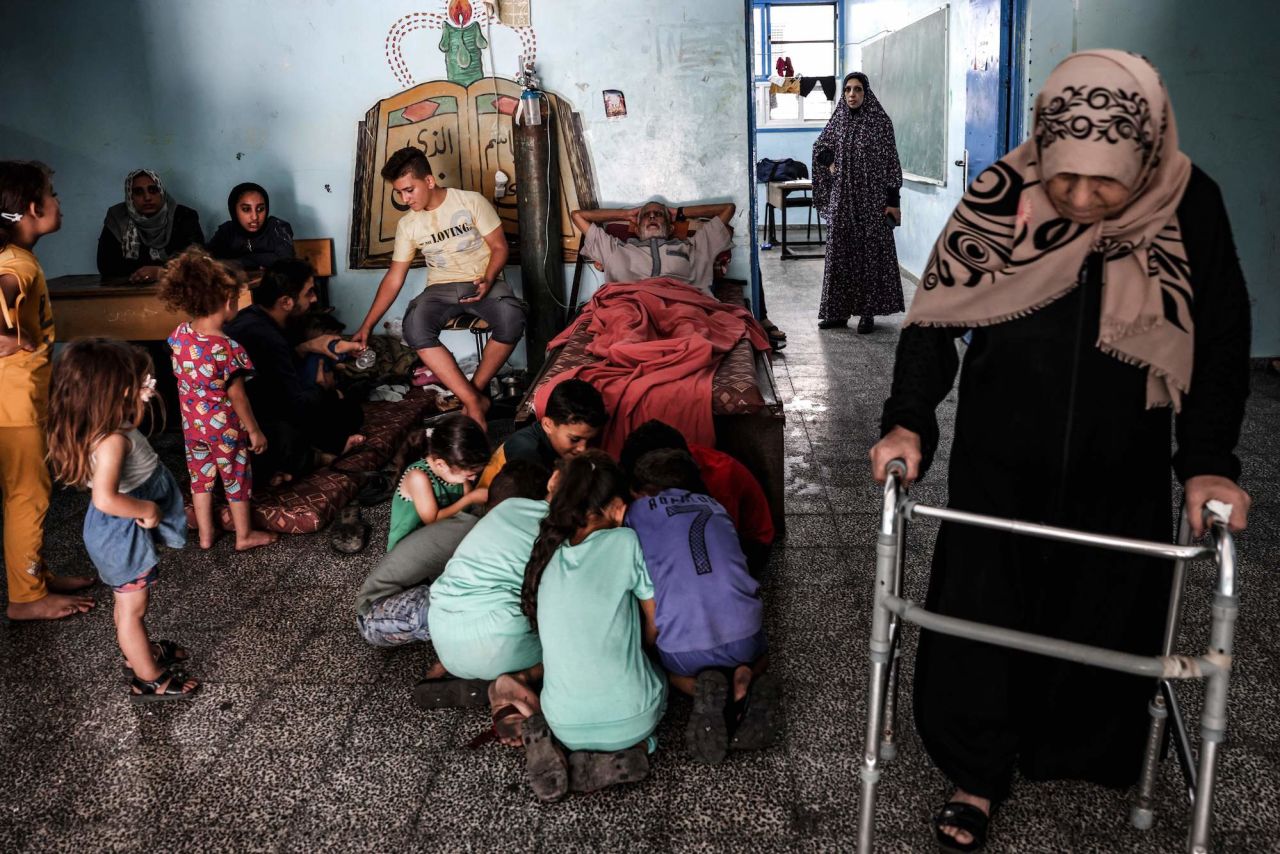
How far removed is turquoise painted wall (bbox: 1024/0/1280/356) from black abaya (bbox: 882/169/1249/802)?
410cm

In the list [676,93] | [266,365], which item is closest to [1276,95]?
[676,93]

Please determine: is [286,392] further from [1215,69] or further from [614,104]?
[1215,69]

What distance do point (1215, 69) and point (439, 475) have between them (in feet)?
15.6

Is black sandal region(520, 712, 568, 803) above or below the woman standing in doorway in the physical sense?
below

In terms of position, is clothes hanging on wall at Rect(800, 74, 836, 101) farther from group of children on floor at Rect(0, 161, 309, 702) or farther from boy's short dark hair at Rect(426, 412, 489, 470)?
boy's short dark hair at Rect(426, 412, 489, 470)

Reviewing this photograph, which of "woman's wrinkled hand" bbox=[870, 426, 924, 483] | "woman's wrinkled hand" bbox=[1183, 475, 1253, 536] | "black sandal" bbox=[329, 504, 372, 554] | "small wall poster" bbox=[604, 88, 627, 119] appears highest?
"small wall poster" bbox=[604, 88, 627, 119]

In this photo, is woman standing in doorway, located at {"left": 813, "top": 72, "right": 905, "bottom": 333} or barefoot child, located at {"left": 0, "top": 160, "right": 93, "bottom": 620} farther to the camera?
woman standing in doorway, located at {"left": 813, "top": 72, "right": 905, "bottom": 333}

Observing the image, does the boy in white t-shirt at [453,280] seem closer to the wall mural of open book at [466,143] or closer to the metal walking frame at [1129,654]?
the wall mural of open book at [466,143]

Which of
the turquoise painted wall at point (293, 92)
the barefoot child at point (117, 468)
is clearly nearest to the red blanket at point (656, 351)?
the turquoise painted wall at point (293, 92)

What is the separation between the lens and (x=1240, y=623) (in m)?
3.05

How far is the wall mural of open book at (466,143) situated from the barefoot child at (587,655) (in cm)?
391

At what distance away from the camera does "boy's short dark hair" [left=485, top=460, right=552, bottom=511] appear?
2.98m

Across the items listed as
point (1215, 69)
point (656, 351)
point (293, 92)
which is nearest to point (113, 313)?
point (293, 92)

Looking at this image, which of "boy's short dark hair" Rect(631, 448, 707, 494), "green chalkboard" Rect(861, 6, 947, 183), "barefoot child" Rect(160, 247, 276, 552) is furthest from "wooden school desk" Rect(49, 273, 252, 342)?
"green chalkboard" Rect(861, 6, 947, 183)
